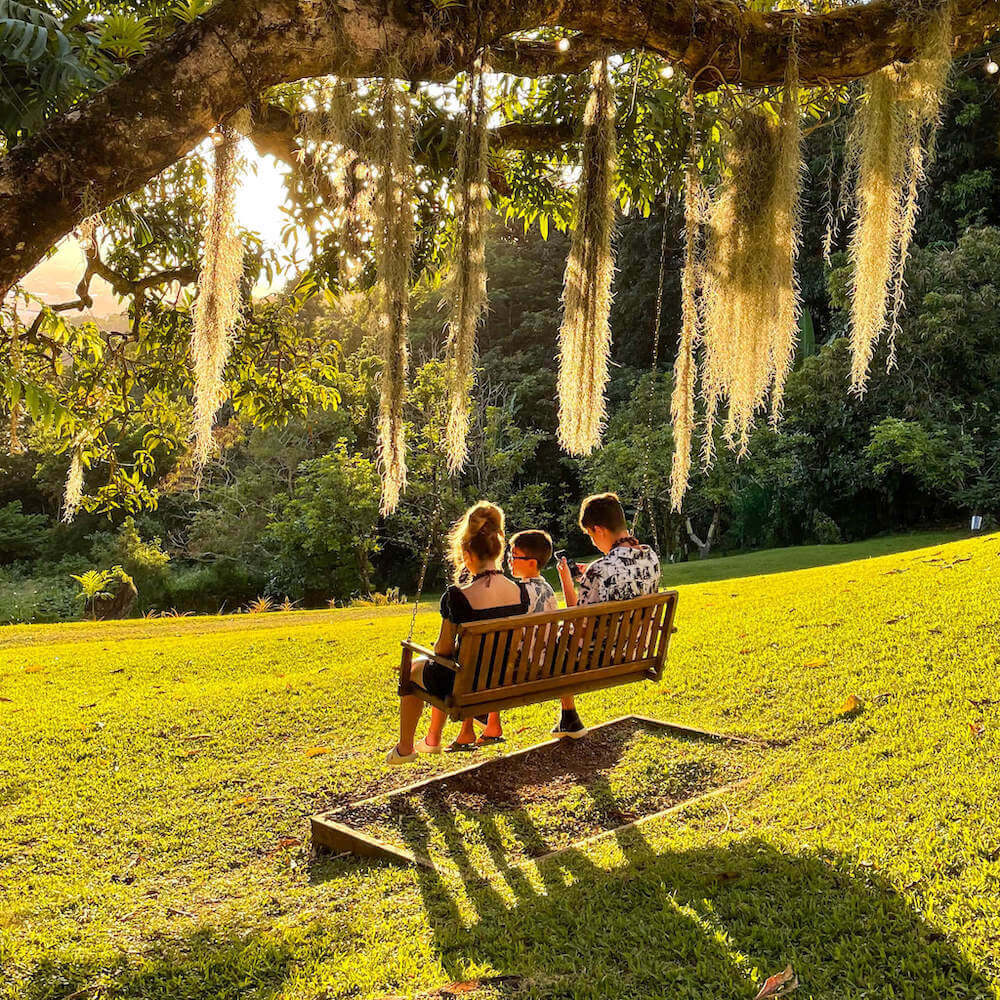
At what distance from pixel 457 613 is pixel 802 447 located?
15826mm

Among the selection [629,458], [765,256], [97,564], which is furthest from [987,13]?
[97,564]

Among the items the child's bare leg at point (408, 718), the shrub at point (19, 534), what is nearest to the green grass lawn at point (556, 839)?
the child's bare leg at point (408, 718)

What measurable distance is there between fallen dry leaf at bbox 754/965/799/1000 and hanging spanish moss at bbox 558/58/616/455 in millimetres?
2019

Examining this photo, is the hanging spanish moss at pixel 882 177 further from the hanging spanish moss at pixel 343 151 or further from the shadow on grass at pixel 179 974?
the shadow on grass at pixel 179 974

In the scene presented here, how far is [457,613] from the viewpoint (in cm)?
388

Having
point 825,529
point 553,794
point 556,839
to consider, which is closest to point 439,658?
point 556,839

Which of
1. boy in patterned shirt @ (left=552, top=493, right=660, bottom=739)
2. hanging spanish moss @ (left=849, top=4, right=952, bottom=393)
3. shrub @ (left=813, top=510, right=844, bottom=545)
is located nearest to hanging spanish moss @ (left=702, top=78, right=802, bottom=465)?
hanging spanish moss @ (left=849, top=4, right=952, bottom=393)

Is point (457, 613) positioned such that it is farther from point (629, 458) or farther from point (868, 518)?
point (868, 518)

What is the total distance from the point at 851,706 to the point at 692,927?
2.19 m

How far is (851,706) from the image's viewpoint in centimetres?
458

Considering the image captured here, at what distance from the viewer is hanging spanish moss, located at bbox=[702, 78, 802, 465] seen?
4.19 m

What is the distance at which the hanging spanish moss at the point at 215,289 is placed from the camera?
327cm

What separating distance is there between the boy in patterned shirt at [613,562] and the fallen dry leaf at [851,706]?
1.14 meters

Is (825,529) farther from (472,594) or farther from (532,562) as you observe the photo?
(472,594)
